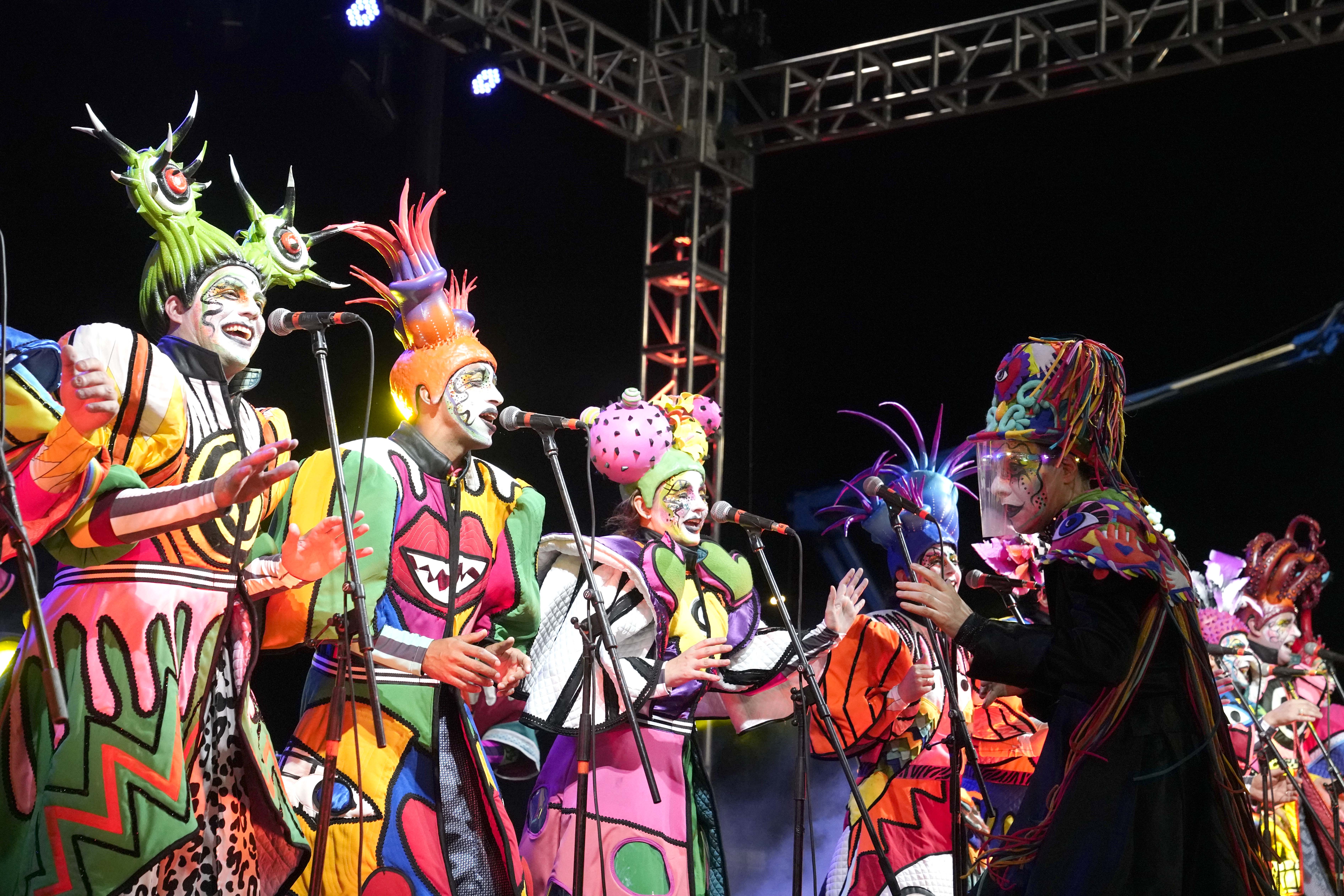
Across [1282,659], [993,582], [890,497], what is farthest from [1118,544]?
[1282,659]

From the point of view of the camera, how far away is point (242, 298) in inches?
140

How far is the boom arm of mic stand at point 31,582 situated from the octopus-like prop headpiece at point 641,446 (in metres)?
2.50

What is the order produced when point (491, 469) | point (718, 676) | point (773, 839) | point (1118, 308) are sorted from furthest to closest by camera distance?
point (1118, 308) → point (773, 839) → point (718, 676) → point (491, 469)

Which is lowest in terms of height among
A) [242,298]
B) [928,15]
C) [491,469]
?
[491,469]

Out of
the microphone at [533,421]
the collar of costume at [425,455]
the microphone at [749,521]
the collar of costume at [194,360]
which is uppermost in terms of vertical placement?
the collar of costume at [194,360]

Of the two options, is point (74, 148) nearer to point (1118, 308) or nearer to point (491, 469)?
point (491, 469)

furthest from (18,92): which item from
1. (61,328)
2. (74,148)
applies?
(61,328)

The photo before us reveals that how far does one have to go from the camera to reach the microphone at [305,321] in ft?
10.6

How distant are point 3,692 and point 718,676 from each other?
235 cm

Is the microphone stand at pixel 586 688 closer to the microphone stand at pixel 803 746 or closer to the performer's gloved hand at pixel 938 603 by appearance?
the microphone stand at pixel 803 746

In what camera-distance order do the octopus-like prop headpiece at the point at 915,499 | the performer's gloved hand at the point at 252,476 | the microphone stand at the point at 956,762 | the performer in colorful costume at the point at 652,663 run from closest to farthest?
the performer's gloved hand at the point at 252,476
the microphone stand at the point at 956,762
the performer in colorful costume at the point at 652,663
the octopus-like prop headpiece at the point at 915,499

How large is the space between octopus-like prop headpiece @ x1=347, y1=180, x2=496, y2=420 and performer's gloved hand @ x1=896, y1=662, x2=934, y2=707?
1883 mm

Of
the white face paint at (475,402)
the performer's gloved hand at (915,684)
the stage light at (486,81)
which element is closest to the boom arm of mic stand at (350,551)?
the white face paint at (475,402)

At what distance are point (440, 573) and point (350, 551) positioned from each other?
762mm
